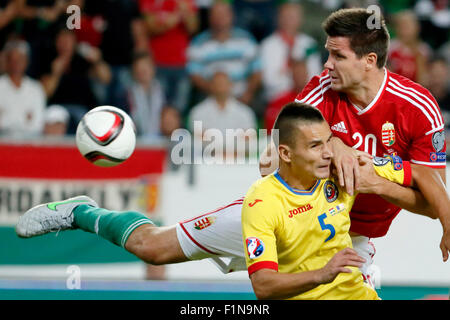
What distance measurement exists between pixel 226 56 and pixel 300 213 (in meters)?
5.53

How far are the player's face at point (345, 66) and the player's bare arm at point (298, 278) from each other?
137cm

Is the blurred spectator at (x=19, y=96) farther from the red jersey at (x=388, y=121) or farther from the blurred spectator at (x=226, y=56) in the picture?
the red jersey at (x=388, y=121)

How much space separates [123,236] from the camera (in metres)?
5.59

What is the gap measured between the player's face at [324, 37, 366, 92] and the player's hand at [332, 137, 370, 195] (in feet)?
1.75

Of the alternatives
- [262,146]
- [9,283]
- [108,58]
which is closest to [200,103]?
[108,58]

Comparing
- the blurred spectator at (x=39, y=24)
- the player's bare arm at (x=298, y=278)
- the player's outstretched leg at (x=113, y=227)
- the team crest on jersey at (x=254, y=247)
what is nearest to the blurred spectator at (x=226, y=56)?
the blurred spectator at (x=39, y=24)

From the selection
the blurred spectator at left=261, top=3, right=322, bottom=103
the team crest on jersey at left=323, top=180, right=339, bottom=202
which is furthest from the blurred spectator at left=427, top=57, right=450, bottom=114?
the team crest on jersey at left=323, top=180, right=339, bottom=202

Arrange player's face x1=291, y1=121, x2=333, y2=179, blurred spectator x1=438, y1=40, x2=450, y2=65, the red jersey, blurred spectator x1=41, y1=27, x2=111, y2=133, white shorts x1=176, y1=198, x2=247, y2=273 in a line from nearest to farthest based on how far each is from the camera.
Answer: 1. player's face x1=291, y1=121, x2=333, y2=179
2. the red jersey
3. white shorts x1=176, y1=198, x2=247, y2=273
4. blurred spectator x1=41, y1=27, x2=111, y2=133
5. blurred spectator x1=438, y1=40, x2=450, y2=65

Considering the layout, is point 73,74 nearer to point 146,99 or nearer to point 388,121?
point 146,99

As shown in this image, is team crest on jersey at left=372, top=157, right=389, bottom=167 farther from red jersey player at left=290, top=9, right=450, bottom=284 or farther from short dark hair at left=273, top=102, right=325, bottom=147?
short dark hair at left=273, top=102, right=325, bottom=147

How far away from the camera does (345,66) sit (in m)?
4.96

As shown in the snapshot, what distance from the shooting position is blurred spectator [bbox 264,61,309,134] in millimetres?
9383

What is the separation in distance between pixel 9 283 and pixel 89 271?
115 cm

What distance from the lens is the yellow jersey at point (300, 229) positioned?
4316 mm
